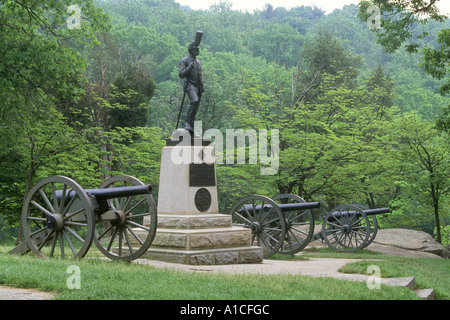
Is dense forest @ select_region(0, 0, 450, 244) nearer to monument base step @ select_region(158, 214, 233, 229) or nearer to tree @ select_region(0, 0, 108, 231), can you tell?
tree @ select_region(0, 0, 108, 231)

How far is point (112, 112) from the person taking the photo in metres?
27.7

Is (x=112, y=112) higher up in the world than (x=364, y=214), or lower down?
higher up

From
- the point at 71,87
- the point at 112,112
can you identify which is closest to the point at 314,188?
the point at 112,112

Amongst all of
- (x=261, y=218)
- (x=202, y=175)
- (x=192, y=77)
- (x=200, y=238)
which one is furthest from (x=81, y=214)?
(x=261, y=218)

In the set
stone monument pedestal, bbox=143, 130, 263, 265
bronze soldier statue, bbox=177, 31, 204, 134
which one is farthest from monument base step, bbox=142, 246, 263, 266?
bronze soldier statue, bbox=177, 31, 204, 134

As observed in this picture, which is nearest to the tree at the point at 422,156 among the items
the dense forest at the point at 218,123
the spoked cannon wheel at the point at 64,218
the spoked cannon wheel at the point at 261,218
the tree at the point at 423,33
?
the dense forest at the point at 218,123

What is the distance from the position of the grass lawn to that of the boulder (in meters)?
14.6

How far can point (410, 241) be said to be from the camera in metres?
22.5

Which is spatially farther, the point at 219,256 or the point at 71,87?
the point at 71,87

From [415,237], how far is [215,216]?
45.8 ft

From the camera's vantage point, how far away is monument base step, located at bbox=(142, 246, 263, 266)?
413 inches

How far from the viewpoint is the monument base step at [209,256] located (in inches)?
413

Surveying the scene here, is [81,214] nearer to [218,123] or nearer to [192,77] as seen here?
[192,77]

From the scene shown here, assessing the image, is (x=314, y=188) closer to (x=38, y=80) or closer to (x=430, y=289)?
(x=38, y=80)
